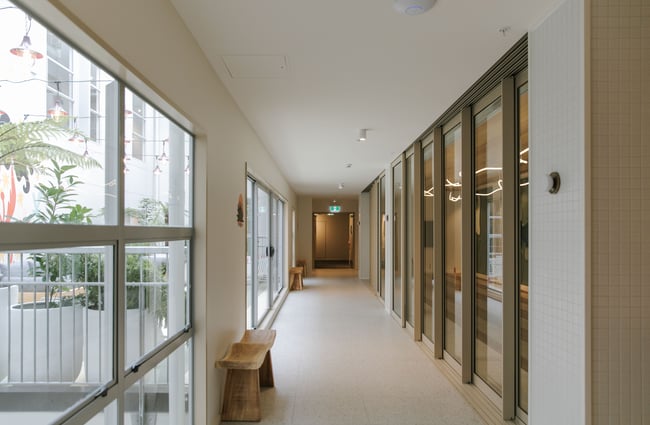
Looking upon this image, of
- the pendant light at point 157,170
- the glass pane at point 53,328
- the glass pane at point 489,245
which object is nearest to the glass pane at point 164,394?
the glass pane at point 53,328

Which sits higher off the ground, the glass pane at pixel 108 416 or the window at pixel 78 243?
the window at pixel 78 243

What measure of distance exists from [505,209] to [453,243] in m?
1.36

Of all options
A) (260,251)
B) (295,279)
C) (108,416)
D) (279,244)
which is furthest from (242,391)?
(295,279)

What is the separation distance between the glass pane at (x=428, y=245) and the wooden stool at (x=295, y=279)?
5.70 meters

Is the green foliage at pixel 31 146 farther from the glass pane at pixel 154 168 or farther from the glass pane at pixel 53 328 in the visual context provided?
the glass pane at pixel 154 168

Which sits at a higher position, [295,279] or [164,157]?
[164,157]

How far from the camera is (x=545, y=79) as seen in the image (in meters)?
2.20

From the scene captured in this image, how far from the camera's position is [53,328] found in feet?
4.64

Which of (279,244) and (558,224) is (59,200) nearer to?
(558,224)

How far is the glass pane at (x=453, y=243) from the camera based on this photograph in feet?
13.8

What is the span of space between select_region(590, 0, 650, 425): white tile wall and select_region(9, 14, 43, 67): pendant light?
224cm

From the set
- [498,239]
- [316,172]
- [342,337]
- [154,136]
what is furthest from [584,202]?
[316,172]

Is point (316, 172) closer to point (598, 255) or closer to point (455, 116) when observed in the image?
point (455, 116)

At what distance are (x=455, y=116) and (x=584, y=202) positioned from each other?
2581mm
